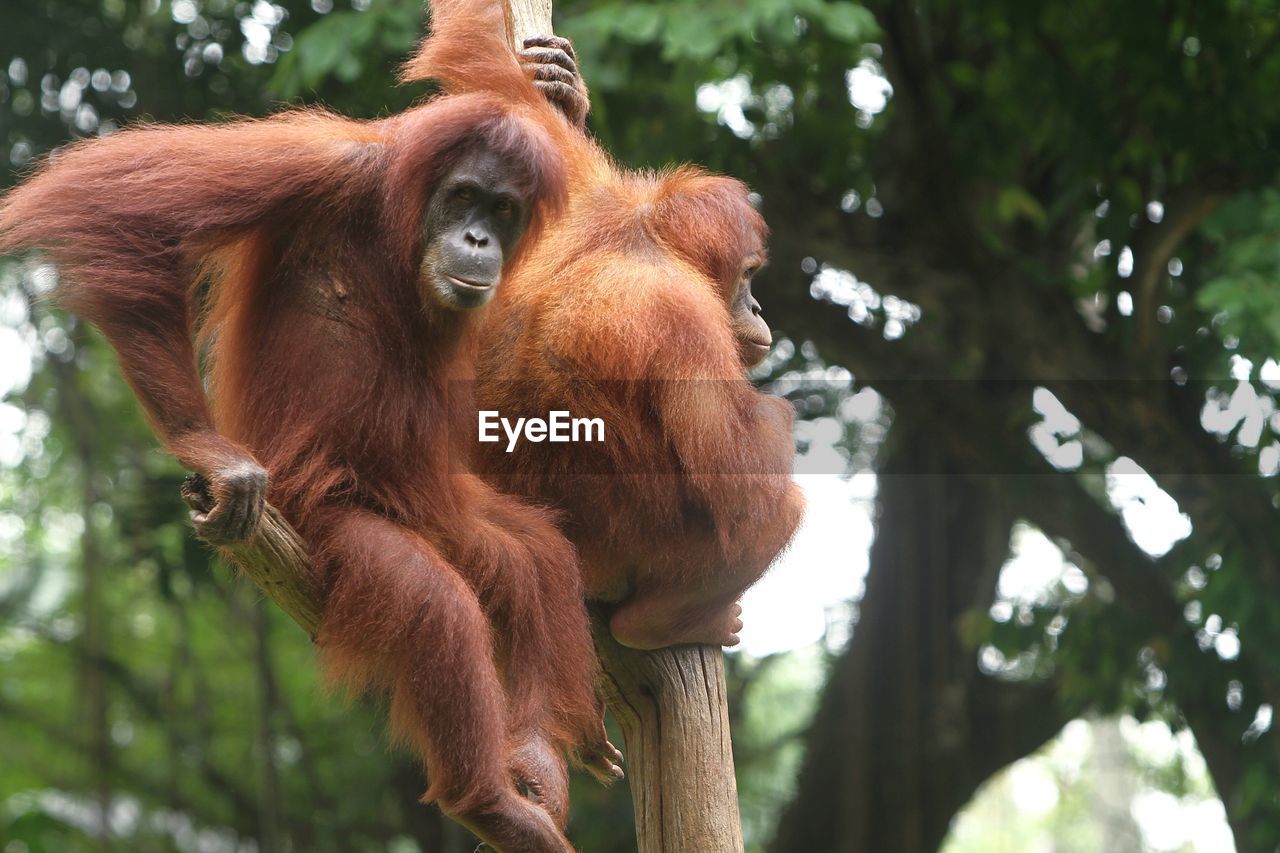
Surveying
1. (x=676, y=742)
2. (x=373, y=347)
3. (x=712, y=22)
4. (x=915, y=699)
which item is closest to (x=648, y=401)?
(x=373, y=347)

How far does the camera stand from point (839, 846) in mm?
7598

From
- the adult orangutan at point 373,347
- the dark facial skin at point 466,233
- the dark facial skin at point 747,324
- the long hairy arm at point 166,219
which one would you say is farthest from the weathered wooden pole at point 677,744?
the long hairy arm at point 166,219

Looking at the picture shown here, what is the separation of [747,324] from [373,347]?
1062 millimetres

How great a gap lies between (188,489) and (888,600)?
601cm

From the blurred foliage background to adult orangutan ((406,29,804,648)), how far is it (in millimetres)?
1411

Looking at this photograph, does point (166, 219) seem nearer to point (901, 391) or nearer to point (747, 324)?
point (747, 324)

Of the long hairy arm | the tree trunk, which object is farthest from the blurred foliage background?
the long hairy arm

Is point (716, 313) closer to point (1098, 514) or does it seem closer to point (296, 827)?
point (1098, 514)

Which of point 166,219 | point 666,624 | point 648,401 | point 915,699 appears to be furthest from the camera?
point 915,699

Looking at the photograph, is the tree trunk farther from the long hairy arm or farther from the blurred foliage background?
the long hairy arm

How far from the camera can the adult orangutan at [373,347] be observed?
2590 millimetres

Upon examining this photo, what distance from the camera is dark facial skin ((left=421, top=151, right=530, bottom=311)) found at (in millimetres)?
2711

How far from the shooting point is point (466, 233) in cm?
274

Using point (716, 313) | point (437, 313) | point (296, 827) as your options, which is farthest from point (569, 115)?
point (296, 827)
